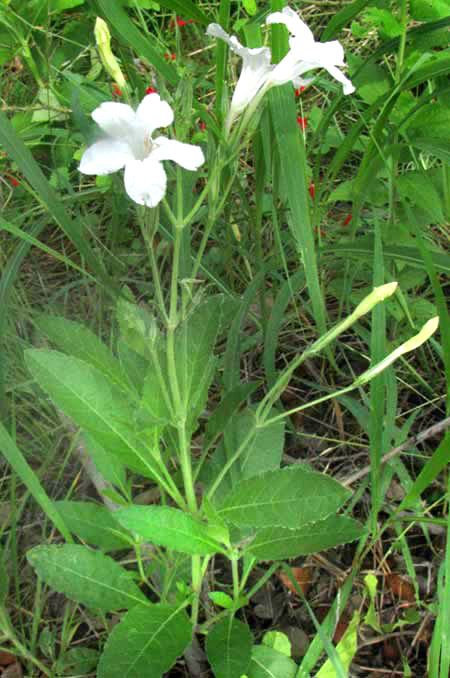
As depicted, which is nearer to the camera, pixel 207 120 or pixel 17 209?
pixel 207 120

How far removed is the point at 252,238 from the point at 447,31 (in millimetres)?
591

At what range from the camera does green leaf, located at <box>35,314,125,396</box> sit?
1147 millimetres

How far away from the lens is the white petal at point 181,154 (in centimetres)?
84

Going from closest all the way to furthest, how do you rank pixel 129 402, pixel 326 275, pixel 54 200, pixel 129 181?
pixel 129 181, pixel 129 402, pixel 54 200, pixel 326 275

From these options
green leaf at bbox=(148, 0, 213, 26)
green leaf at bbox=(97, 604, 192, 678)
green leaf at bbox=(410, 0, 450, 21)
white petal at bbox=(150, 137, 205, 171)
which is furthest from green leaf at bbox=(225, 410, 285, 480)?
green leaf at bbox=(410, 0, 450, 21)

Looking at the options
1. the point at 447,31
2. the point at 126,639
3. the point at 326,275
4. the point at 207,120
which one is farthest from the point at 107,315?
the point at 447,31

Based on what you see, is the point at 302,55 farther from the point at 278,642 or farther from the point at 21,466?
the point at 278,642

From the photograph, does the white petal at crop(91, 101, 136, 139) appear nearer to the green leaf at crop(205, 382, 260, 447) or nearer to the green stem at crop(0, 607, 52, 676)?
the green leaf at crop(205, 382, 260, 447)

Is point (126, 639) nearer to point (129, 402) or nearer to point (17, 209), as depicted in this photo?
point (129, 402)

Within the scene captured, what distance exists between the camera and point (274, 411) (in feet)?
4.58

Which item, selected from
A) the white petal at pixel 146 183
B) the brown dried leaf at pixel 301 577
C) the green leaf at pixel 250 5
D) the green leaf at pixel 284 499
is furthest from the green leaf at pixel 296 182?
the green leaf at pixel 250 5

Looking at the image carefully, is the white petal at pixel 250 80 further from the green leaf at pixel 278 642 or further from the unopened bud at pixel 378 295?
the green leaf at pixel 278 642

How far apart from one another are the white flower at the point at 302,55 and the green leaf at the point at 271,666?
82cm

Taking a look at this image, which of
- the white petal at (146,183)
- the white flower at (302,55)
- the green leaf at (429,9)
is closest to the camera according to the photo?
the white petal at (146,183)
